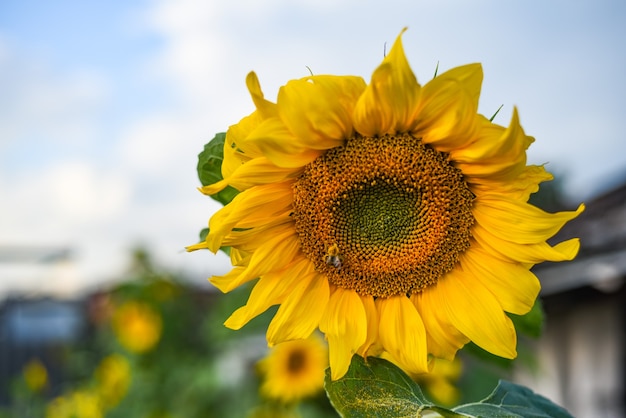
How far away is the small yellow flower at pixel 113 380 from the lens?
420 centimetres

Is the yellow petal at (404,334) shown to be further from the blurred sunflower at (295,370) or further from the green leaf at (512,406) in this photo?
the blurred sunflower at (295,370)

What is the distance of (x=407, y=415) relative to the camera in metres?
0.92

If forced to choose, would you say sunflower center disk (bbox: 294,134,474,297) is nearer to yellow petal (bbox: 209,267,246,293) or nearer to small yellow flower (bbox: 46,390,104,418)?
yellow petal (bbox: 209,267,246,293)

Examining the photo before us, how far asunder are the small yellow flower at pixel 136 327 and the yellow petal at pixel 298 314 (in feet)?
15.4

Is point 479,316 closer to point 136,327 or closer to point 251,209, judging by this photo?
point 251,209

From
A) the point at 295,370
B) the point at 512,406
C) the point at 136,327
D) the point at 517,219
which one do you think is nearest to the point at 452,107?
the point at 517,219

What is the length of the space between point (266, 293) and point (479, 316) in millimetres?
282

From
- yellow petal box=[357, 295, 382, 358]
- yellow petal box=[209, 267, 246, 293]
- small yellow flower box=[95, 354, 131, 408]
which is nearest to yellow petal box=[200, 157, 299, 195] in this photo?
yellow petal box=[209, 267, 246, 293]

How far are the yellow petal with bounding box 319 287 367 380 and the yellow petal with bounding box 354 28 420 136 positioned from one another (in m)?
0.24

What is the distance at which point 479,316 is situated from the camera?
37.7 inches

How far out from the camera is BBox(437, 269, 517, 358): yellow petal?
0.94 m

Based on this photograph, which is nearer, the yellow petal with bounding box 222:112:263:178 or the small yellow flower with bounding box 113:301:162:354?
the yellow petal with bounding box 222:112:263:178

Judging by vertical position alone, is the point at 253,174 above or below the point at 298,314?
above

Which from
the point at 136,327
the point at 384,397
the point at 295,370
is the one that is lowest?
the point at 295,370
